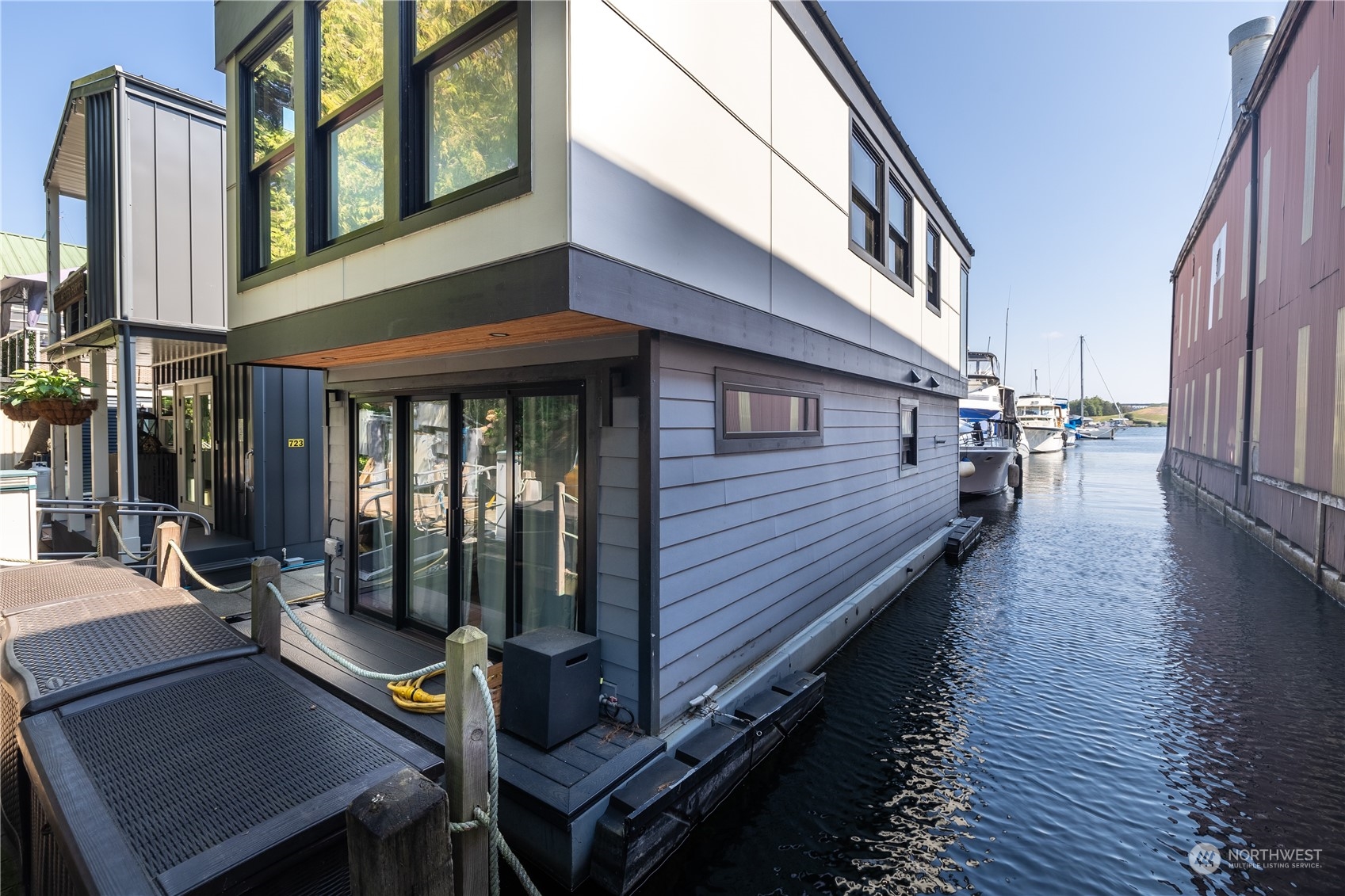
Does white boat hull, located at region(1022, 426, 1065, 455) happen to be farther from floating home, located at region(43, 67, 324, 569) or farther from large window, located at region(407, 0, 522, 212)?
large window, located at region(407, 0, 522, 212)

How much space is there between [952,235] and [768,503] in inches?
357

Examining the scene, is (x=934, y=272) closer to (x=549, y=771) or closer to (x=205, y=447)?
(x=549, y=771)

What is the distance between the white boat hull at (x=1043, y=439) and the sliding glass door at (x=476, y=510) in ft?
160

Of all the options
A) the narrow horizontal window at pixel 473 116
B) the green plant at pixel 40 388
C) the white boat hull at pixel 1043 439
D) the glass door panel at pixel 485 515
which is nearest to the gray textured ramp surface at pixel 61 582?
the glass door panel at pixel 485 515

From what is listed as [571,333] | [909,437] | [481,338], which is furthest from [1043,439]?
[481,338]

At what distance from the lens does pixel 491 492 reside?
4.71 meters

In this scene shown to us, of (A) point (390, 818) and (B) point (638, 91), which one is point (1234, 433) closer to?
(B) point (638, 91)

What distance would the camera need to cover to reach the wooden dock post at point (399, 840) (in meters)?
1.76

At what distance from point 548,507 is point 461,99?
2658 millimetres

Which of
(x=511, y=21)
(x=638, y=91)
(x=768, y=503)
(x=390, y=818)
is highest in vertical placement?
(x=511, y=21)

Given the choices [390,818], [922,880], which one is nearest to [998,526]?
[922,880]

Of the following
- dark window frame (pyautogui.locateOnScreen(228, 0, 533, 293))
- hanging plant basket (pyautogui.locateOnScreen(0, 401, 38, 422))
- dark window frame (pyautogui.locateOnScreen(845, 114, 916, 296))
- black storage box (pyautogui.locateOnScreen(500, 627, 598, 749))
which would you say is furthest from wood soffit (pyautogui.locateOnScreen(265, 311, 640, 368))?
hanging plant basket (pyautogui.locateOnScreen(0, 401, 38, 422))

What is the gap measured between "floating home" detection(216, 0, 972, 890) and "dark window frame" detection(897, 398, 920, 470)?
2.87 m

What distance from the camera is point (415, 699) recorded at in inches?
156
